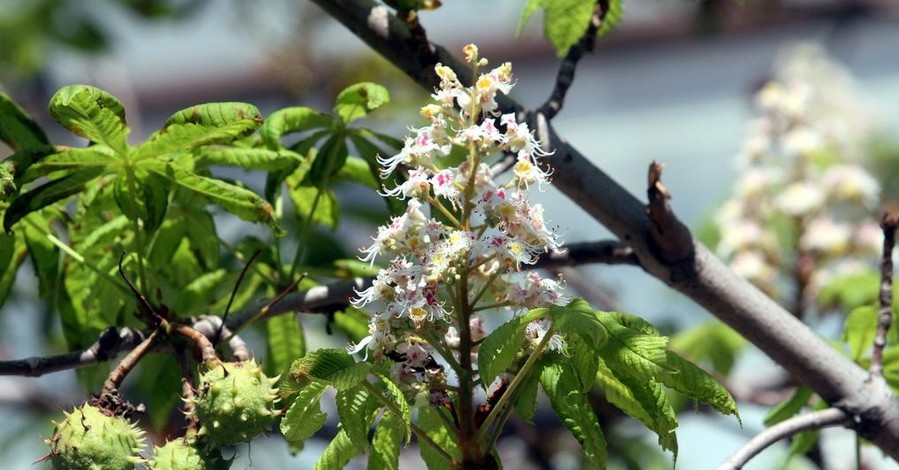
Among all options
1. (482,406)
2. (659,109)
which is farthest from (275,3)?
(659,109)

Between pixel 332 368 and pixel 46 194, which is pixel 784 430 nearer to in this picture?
pixel 332 368

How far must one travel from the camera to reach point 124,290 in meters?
2.14

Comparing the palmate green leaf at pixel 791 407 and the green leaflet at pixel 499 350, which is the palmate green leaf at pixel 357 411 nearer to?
the green leaflet at pixel 499 350

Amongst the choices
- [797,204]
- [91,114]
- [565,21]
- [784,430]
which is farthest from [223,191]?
[797,204]

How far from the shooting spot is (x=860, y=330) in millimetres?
2445

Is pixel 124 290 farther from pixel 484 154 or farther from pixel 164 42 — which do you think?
pixel 164 42

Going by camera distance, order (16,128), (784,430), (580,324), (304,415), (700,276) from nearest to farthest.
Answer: (580,324)
(304,415)
(784,430)
(16,128)
(700,276)

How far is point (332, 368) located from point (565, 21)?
95cm

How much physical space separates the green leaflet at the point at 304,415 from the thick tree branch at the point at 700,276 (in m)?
0.71

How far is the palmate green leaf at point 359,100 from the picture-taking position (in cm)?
202

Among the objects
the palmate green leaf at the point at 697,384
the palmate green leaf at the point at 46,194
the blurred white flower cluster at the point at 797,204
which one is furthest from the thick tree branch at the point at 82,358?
the blurred white flower cluster at the point at 797,204

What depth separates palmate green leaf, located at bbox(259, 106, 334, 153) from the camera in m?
2.04

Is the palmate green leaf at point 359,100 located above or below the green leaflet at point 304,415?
above

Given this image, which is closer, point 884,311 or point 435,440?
point 435,440
